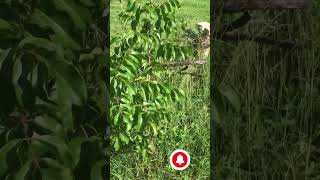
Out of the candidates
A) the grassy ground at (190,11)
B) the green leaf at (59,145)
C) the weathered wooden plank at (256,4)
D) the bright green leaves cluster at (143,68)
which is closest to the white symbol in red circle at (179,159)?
the bright green leaves cluster at (143,68)

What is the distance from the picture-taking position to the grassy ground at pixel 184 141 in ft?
8.89

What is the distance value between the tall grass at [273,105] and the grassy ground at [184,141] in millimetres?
76

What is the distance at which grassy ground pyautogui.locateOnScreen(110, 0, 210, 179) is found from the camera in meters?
2.71

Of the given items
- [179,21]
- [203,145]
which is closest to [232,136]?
[203,145]

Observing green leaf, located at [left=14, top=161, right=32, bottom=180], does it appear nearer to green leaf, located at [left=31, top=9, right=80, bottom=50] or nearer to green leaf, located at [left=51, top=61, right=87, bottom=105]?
green leaf, located at [left=51, top=61, right=87, bottom=105]

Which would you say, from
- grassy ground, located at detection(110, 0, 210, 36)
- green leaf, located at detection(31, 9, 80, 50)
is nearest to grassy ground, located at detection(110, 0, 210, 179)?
grassy ground, located at detection(110, 0, 210, 36)

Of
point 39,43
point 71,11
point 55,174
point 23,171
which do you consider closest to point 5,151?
point 23,171

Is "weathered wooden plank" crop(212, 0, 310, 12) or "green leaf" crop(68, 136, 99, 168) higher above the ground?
"weathered wooden plank" crop(212, 0, 310, 12)

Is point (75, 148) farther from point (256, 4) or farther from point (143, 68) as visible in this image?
point (256, 4)

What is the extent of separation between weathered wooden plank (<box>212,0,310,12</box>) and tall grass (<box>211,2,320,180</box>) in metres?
0.03

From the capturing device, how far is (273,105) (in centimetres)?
284

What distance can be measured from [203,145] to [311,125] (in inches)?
22.9

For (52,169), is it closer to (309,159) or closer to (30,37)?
(30,37)

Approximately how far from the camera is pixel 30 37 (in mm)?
1701
